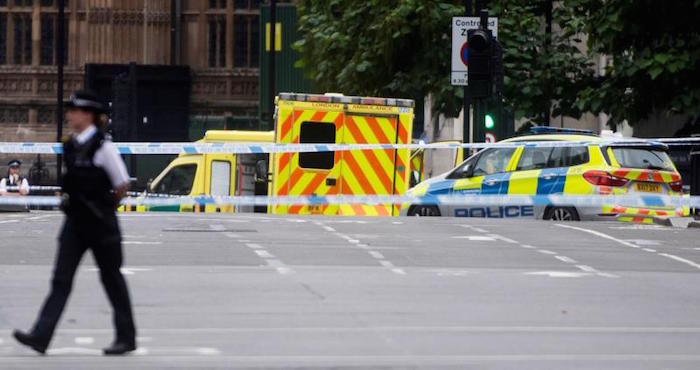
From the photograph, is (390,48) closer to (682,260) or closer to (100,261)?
(682,260)

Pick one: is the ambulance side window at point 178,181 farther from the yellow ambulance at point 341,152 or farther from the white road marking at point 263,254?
the white road marking at point 263,254

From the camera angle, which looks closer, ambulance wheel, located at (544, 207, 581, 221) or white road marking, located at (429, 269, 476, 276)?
white road marking, located at (429, 269, 476, 276)

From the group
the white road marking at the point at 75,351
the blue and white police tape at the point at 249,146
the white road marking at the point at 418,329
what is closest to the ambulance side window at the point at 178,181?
the blue and white police tape at the point at 249,146

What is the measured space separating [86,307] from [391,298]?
2.30m

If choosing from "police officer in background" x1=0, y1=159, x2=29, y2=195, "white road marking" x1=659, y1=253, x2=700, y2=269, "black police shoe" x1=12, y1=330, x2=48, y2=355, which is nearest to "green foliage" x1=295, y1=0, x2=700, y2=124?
"police officer in background" x1=0, y1=159, x2=29, y2=195

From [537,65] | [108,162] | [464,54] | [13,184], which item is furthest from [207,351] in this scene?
[13,184]

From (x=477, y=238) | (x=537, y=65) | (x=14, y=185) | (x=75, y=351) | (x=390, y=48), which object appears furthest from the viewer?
(x=14, y=185)

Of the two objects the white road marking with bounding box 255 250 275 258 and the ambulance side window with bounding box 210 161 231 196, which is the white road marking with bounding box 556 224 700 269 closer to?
the white road marking with bounding box 255 250 275 258

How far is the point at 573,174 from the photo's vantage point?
23641 millimetres

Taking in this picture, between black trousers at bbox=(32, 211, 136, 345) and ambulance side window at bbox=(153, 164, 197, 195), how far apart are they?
63.2 feet

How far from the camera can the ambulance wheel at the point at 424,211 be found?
26.0m

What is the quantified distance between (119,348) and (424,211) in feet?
53.1

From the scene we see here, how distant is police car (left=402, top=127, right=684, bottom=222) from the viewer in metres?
23.3

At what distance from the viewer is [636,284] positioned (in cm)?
1481
